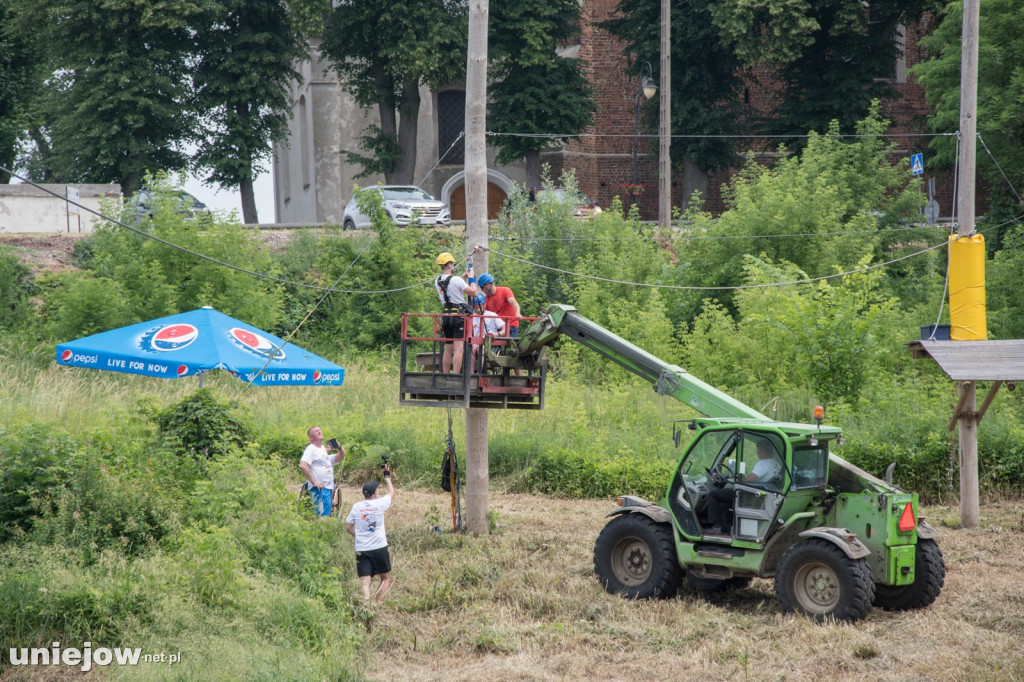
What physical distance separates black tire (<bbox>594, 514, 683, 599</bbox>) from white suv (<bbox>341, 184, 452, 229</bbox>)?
22209 millimetres

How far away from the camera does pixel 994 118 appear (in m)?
28.9

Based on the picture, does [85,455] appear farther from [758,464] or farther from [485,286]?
[758,464]

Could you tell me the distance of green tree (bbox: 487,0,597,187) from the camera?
40.7 meters

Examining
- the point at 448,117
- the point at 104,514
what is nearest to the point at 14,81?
the point at 448,117

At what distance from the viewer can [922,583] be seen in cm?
1172

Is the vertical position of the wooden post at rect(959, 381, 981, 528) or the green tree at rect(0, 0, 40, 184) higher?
the green tree at rect(0, 0, 40, 184)

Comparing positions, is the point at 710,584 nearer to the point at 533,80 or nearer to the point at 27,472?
the point at 27,472

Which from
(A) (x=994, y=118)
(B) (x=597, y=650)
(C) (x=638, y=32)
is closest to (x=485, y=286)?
(B) (x=597, y=650)

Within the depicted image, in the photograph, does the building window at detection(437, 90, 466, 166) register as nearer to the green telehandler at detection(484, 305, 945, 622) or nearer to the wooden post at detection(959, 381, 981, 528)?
the wooden post at detection(959, 381, 981, 528)

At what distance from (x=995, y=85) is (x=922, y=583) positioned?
2192 cm

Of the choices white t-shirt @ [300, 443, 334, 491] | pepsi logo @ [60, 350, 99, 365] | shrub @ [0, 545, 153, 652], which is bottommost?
shrub @ [0, 545, 153, 652]

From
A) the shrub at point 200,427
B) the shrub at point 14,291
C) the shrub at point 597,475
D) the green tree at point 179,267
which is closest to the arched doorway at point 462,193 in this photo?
the green tree at point 179,267

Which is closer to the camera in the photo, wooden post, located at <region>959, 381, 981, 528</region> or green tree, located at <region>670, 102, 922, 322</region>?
wooden post, located at <region>959, 381, 981, 528</region>

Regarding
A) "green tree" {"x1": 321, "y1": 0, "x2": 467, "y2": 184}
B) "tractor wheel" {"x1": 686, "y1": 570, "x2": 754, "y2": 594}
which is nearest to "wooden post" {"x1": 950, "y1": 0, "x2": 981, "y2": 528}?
"tractor wheel" {"x1": 686, "y1": 570, "x2": 754, "y2": 594}
